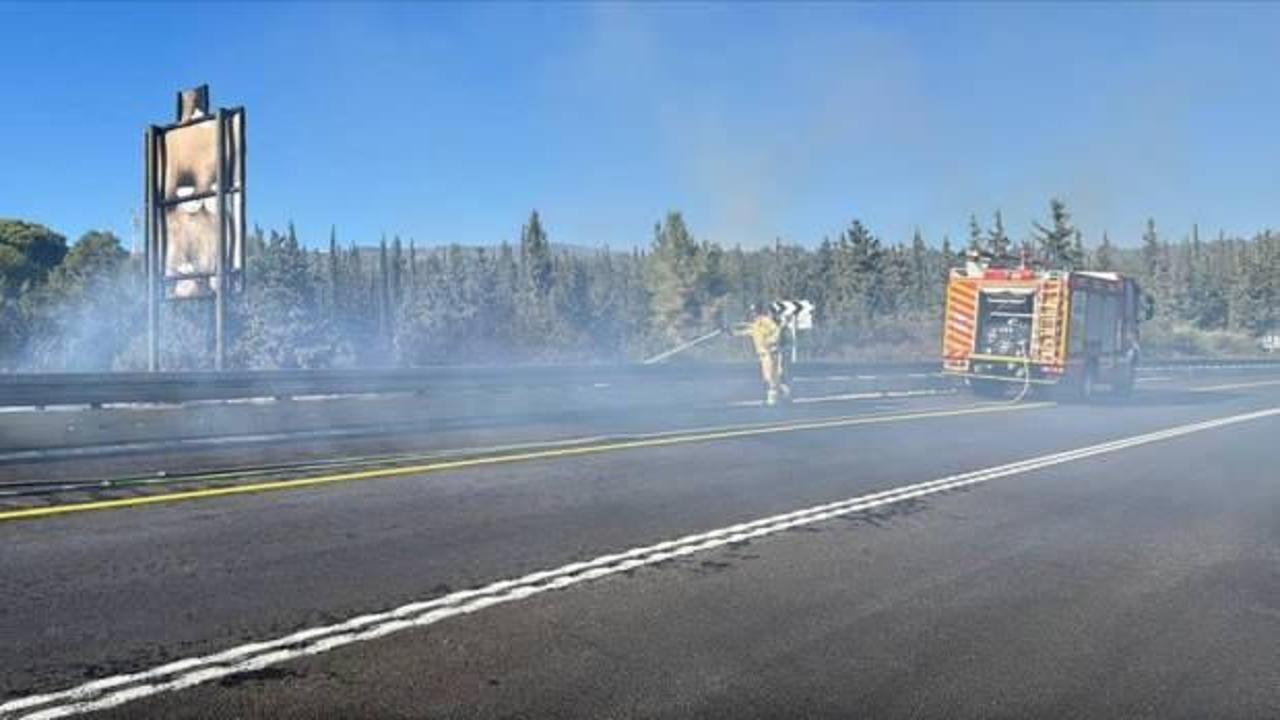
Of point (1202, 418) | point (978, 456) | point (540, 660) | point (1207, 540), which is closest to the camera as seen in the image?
point (540, 660)

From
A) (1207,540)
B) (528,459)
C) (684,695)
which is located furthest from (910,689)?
(528,459)

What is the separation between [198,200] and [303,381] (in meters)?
5.91

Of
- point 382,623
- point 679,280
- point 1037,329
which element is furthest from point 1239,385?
point 679,280

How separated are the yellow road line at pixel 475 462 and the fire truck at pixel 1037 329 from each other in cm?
369

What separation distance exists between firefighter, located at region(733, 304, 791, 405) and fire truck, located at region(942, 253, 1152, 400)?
574cm

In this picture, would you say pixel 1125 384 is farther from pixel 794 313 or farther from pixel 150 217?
pixel 150 217

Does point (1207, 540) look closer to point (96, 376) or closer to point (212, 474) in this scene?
point (212, 474)

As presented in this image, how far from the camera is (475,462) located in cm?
929

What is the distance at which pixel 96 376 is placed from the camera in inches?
521

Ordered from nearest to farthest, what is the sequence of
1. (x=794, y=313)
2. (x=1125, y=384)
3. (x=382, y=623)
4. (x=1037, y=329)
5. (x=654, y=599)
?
(x=382, y=623) < (x=654, y=599) < (x=794, y=313) < (x=1037, y=329) < (x=1125, y=384)

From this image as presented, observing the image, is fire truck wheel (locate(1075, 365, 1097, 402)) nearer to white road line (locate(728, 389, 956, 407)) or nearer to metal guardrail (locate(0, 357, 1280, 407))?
white road line (locate(728, 389, 956, 407))

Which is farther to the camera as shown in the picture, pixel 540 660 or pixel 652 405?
pixel 652 405

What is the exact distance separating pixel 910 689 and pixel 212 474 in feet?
21.5

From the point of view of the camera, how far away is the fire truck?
19344mm
